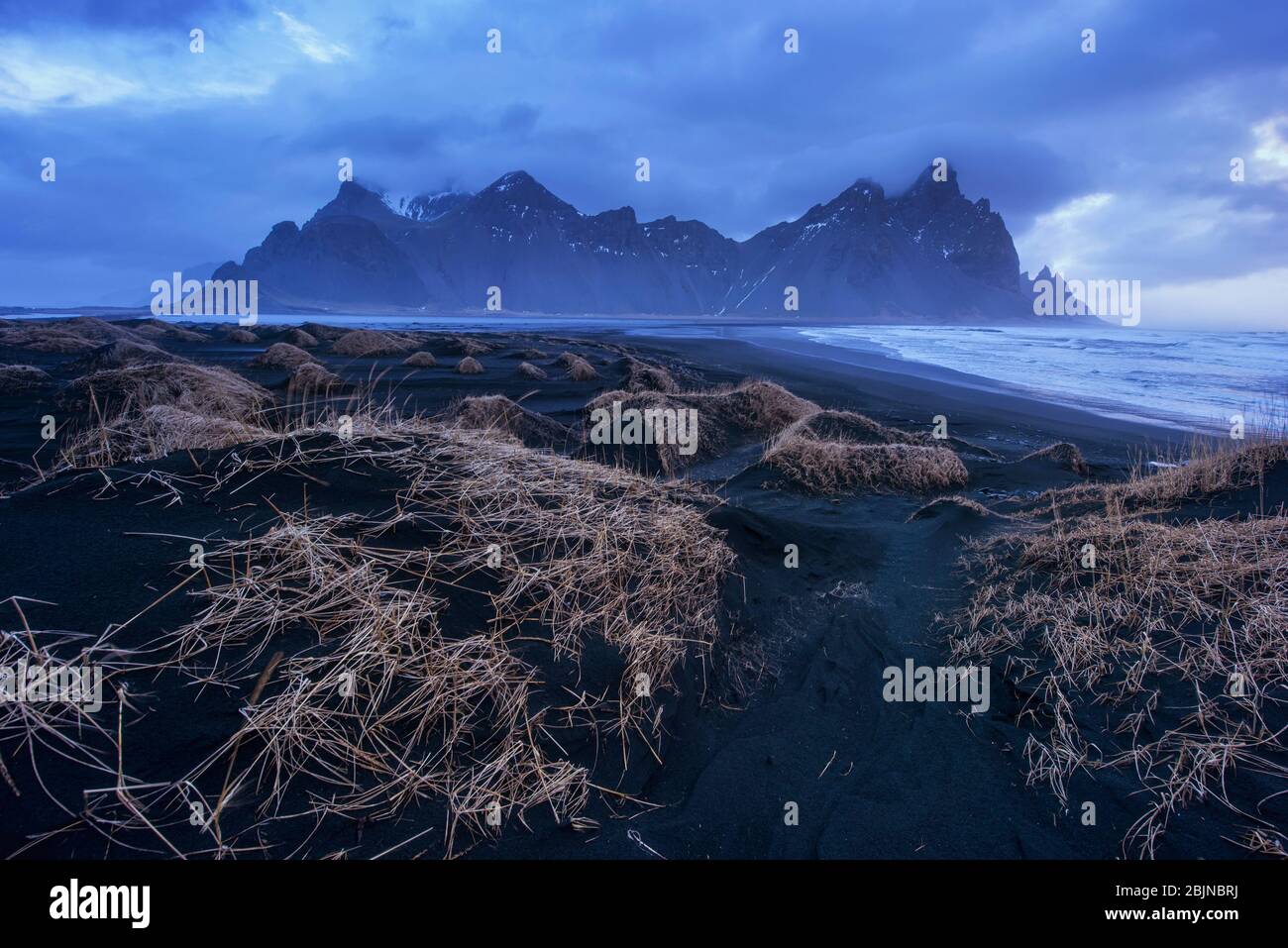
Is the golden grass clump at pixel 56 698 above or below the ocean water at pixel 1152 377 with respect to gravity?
below

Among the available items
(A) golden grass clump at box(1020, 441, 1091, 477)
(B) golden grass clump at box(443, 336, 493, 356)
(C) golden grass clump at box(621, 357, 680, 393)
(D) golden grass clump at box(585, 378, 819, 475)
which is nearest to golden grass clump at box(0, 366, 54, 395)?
(D) golden grass clump at box(585, 378, 819, 475)

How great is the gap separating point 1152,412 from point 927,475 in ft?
48.7

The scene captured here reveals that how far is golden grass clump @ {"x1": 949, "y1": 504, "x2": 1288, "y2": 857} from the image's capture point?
269cm

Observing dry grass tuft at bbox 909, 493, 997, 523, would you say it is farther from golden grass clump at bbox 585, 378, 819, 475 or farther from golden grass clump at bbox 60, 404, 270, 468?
golden grass clump at bbox 60, 404, 270, 468

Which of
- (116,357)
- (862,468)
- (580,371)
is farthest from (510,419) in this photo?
(116,357)

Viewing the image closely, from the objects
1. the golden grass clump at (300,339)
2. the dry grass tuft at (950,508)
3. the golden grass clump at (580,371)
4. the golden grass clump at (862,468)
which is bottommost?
the dry grass tuft at (950,508)

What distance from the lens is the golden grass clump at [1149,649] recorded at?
2689mm

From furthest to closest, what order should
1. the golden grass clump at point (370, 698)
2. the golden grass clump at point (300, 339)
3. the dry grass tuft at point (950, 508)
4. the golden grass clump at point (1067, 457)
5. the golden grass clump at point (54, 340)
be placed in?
the golden grass clump at point (300, 339) < the golden grass clump at point (54, 340) < the golden grass clump at point (1067, 457) < the dry grass tuft at point (950, 508) < the golden grass clump at point (370, 698)

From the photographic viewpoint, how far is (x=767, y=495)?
8.06m

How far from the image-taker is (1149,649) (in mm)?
3357

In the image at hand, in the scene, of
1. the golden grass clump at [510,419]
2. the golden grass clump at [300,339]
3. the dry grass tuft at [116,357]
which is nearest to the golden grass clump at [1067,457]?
the golden grass clump at [510,419]

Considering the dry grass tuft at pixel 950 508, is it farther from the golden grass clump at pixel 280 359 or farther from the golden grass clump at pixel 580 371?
the golden grass clump at pixel 280 359

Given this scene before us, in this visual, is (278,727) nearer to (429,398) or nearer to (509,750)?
(509,750)

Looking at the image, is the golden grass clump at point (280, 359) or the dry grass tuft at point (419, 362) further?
the dry grass tuft at point (419, 362)
